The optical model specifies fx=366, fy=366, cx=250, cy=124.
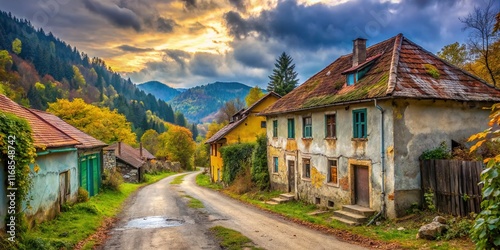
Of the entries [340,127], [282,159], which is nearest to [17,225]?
[340,127]

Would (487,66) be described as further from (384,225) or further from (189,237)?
(189,237)

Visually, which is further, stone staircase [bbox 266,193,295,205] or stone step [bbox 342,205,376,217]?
stone staircase [bbox 266,193,295,205]

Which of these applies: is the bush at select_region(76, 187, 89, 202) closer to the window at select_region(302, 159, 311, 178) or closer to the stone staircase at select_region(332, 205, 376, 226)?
the window at select_region(302, 159, 311, 178)

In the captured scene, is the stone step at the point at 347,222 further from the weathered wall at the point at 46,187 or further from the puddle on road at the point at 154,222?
the weathered wall at the point at 46,187

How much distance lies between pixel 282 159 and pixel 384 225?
1145 cm

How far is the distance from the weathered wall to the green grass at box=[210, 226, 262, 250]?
21.3 feet

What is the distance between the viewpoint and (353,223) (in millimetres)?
15625

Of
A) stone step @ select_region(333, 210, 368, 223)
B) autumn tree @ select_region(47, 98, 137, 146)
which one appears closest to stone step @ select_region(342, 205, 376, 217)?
stone step @ select_region(333, 210, 368, 223)

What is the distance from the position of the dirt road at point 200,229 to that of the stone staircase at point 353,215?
6.51 ft

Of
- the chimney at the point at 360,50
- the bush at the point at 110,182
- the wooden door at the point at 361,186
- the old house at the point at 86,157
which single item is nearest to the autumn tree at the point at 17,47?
the bush at the point at 110,182

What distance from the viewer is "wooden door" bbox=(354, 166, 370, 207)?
56.0 ft

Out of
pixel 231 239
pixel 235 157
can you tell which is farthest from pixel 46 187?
pixel 235 157

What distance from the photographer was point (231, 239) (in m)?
13.1

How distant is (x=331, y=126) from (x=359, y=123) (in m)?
2.49
